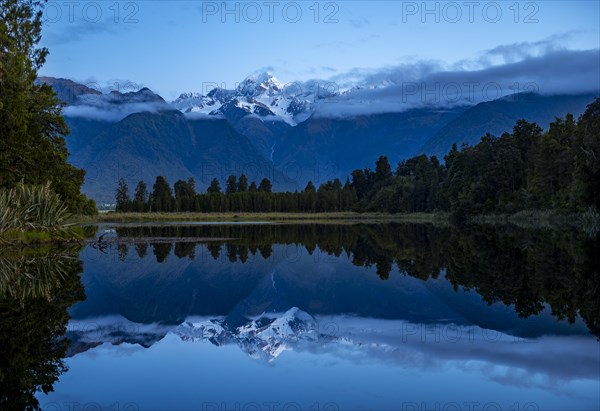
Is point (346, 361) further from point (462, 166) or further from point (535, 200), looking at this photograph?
point (462, 166)

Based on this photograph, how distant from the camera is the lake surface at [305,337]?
10.7 metres

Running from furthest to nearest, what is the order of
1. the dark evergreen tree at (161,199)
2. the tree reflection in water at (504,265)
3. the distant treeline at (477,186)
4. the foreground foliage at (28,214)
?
the dark evergreen tree at (161,199), the distant treeline at (477,186), the foreground foliage at (28,214), the tree reflection in water at (504,265)

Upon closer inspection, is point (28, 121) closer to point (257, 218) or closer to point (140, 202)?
point (257, 218)

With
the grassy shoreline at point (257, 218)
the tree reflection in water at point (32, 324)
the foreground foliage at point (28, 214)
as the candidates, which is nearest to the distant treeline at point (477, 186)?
the grassy shoreline at point (257, 218)

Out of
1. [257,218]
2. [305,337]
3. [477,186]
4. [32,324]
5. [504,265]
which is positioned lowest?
[257,218]

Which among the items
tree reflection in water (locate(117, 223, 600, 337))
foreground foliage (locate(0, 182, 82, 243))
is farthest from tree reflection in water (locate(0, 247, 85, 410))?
tree reflection in water (locate(117, 223, 600, 337))

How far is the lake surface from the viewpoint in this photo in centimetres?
1070

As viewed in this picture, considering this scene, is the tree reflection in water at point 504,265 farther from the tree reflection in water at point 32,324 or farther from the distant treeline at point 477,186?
the distant treeline at point 477,186

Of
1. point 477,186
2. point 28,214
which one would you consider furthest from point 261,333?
point 477,186

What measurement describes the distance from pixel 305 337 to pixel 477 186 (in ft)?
334

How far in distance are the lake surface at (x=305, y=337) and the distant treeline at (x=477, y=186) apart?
52.3 meters

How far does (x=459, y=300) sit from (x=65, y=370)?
542 inches

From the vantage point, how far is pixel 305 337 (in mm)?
15562

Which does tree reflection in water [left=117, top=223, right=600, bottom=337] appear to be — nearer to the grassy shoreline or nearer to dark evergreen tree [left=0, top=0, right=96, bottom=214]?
dark evergreen tree [left=0, top=0, right=96, bottom=214]
